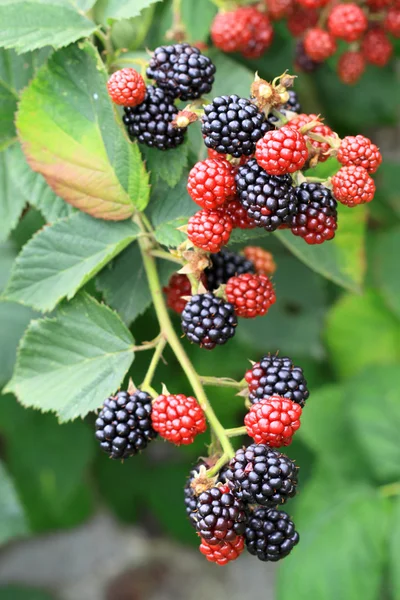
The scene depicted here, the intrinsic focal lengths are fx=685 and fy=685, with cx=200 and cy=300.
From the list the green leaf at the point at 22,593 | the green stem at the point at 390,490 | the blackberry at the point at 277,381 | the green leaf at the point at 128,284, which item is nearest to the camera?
the blackberry at the point at 277,381

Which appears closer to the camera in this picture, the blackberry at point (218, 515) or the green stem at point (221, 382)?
the blackberry at point (218, 515)

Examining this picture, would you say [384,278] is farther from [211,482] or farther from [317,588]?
[211,482]

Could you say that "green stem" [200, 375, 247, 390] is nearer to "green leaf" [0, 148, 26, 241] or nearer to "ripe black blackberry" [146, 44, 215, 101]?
"ripe black blackberry" [146, 44, 215, 101]

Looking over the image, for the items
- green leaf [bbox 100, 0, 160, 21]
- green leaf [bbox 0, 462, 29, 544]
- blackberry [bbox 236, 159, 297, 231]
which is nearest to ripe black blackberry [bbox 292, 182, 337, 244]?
blackberry [bbox 236, 159, 297, 231]

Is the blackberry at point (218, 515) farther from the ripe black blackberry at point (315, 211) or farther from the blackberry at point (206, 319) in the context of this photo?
the ripe black blackberry at point (315, 211)

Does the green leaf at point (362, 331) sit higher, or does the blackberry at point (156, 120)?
the blackberry at point (156, 120)

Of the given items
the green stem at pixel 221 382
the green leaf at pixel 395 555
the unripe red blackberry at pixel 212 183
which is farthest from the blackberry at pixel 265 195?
the green leaf at pixel 395 555
